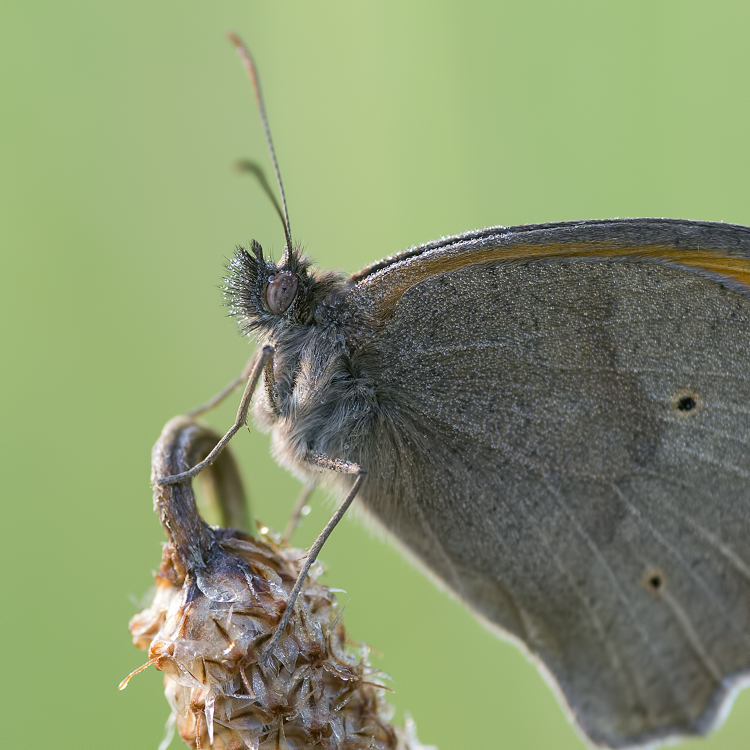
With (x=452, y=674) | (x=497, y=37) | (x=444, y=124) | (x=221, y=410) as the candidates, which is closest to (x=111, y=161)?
(x=221, y=410)

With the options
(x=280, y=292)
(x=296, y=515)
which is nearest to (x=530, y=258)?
(x=280, y=292)

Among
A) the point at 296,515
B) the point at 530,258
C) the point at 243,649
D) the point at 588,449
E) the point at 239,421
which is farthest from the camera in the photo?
the point at 296,515

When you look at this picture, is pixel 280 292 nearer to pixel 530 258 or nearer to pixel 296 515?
pixel 530 258

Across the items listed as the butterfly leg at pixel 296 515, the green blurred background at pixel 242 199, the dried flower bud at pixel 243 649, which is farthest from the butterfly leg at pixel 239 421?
the green blurred background at pixel 242 199

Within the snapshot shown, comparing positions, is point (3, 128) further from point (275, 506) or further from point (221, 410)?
point (275, 506)

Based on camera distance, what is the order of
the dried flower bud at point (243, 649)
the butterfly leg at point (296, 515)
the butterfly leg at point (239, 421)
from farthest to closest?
the butterfly leg at point (296, 515)
the butterfly leg at point (239, 421)
the dried flower bud at point (243, 649)

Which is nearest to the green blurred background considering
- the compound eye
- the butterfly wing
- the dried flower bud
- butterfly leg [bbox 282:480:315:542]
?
butterfly leg [bbox 282:480:315:542]

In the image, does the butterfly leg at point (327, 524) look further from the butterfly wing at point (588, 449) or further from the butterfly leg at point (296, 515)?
the butterfly leg at point (296, 515)
